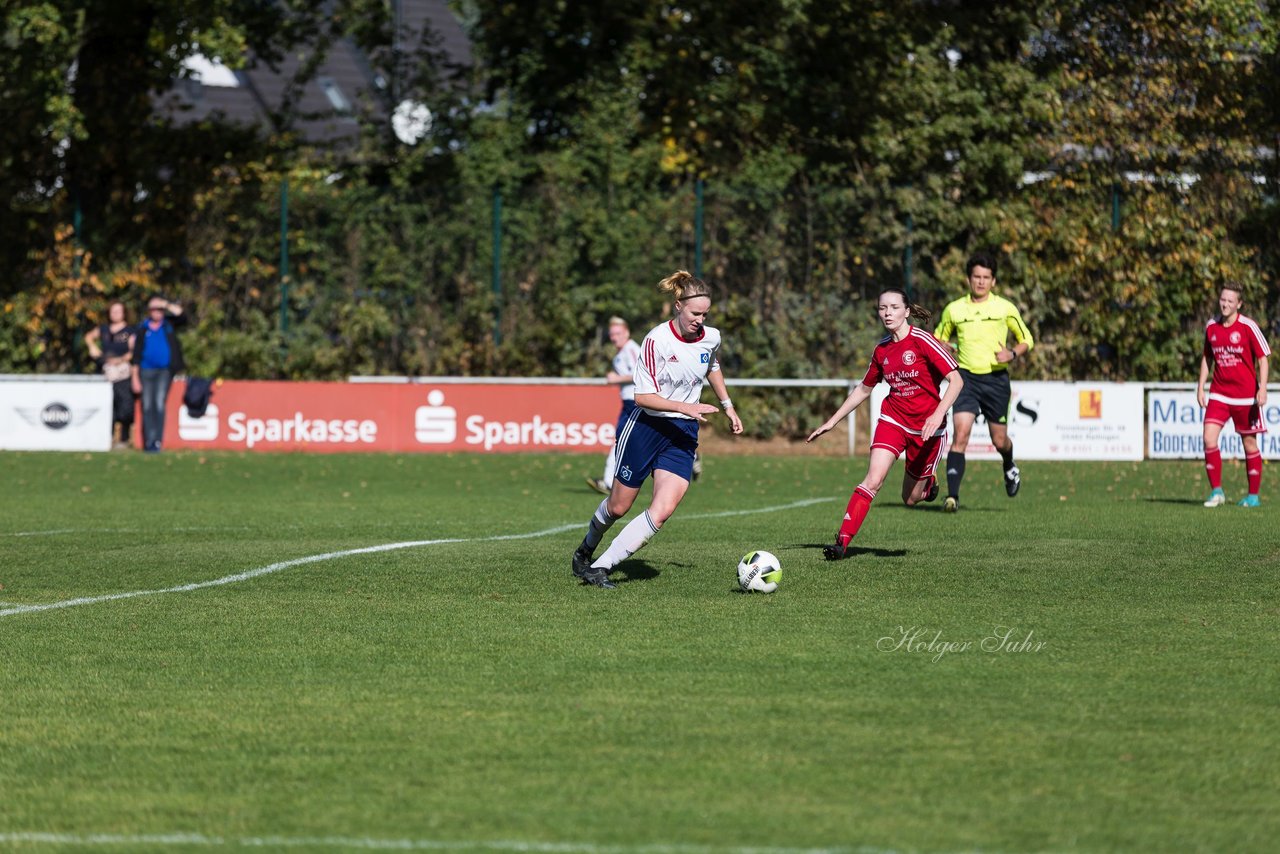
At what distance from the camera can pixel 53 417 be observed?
24.3 m

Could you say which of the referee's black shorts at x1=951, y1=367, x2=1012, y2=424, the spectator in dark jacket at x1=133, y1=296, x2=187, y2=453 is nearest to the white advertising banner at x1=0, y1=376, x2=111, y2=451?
the spectator in dark jacket at x1=133, y1=296, x2=187, y2=453

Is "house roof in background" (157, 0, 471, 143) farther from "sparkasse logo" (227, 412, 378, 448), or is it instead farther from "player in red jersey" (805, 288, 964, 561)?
"player in red jersey" (805, 288, 964, 561)

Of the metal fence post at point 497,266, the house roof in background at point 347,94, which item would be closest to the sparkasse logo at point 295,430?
the metal fence post at point 497,266

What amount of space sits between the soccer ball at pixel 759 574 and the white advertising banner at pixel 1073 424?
13417 mm

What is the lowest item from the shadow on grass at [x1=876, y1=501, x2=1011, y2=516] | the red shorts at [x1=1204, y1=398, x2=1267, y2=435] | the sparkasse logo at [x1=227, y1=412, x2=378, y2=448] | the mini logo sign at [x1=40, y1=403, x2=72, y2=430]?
the shadow on grass at [x1=876, y1=501, x2=1011, y2=516]

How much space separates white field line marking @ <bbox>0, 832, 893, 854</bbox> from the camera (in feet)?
15.6

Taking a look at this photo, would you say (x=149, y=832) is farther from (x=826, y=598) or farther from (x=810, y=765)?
(x=826, y=598)

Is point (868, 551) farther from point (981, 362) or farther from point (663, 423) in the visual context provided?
point (981, 362)

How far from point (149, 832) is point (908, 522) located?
9.75 metres

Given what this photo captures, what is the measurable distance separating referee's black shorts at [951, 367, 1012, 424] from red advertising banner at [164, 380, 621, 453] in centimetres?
904

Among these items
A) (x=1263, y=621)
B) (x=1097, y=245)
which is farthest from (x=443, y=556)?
(x=1097, y=245)

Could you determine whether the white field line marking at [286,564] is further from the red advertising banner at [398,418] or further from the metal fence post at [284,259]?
the metal fence post at [284,259]

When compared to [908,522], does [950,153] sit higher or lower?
higher

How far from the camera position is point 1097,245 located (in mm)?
27016
